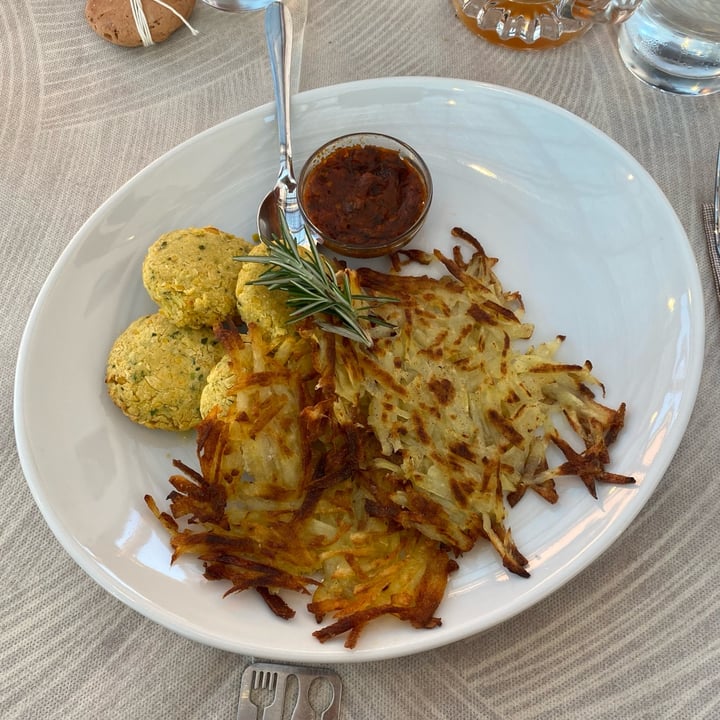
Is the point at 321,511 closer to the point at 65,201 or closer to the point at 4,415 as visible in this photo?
the point at 4,415

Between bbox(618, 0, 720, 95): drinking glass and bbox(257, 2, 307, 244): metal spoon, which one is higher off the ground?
bbox(618, 0, 720, 95): drinking glass

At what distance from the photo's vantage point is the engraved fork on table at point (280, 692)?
7.58 ft

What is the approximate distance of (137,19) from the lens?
3.53 metres

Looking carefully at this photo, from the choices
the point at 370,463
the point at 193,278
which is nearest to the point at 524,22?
the point at 193,278

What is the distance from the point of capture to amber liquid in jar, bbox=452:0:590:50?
3439 mm

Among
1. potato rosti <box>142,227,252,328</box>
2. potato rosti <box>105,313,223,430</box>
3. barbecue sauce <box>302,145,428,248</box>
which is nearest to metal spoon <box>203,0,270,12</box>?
barbecue sauce <box>302,145,428,248</box>

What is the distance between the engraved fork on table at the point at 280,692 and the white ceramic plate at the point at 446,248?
21 centimetres

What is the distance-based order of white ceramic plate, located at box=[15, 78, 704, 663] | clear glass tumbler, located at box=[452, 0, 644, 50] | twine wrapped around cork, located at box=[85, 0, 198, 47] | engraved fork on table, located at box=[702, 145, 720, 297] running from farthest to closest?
twine wrapped around cork, located at box=[85, 0, 198, 47], clear glass tumbler, located at box=[452, 0, 644, 50], engraved fork on table, located at box=[702, 145, 720, 297], white ceramic plate, located at box=[15, 78, 704, 663]

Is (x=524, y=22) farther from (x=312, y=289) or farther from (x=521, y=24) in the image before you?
(x=312, y=289)

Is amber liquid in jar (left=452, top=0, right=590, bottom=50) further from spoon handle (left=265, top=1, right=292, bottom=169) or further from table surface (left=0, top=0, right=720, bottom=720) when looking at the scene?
spoon handle (left=265, top=1, right=292, bottom=169)

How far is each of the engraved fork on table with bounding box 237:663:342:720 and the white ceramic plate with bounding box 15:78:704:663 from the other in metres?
0.21

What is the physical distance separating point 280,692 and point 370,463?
85 cm

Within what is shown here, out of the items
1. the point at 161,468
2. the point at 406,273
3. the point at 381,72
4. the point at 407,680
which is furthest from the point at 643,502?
the point at 381,72

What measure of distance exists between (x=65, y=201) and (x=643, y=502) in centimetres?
298
